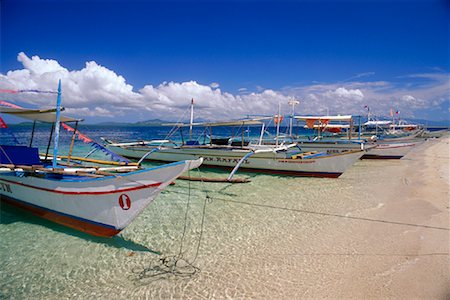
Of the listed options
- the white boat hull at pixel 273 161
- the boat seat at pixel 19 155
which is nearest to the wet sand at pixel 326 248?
the white boat hull at pixel 273 161

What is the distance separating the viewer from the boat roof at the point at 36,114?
713cm

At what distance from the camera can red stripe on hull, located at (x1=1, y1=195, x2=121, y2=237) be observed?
244 inches

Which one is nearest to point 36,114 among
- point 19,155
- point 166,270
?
point 19,155

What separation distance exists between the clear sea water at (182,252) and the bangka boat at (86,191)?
42 cm

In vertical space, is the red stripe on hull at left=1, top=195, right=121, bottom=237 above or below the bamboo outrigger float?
below

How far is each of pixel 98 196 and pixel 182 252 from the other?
2431 millimetres

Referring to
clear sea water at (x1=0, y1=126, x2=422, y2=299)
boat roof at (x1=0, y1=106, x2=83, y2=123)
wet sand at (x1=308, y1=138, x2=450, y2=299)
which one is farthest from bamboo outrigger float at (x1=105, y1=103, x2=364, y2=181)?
boat roof at (x1=0, y1=106, x2=83, y2=123)

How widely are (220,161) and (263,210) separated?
7398 millimetres

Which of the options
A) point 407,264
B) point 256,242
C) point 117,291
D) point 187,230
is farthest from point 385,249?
point 117,291

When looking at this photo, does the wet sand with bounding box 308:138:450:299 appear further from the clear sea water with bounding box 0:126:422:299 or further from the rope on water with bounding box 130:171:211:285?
the rope on water with bounding box 130:171:211:285

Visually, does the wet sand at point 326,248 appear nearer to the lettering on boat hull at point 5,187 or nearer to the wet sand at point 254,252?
the wet sand at point 254,252

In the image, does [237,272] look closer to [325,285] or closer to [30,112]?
[325,285]

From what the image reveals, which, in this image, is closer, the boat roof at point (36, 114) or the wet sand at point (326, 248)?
the wet sand at point (326, 248)

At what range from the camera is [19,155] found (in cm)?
824
